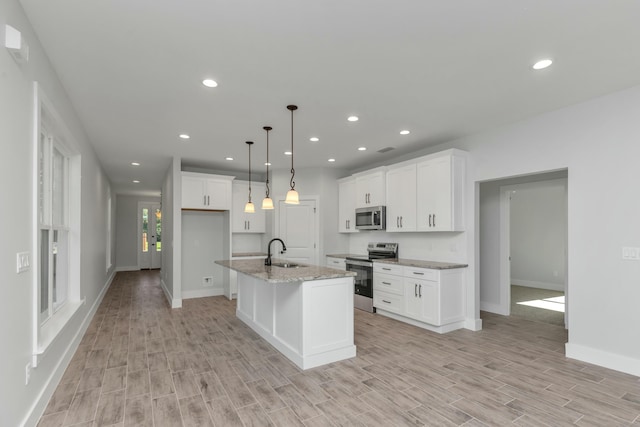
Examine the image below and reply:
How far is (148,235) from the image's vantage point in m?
11.8

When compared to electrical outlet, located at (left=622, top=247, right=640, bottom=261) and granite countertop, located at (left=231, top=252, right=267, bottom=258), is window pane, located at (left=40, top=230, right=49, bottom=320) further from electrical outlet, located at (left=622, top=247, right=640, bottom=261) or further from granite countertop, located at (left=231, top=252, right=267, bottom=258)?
electrical outlet, located at (left=622, top=247, right=640, bottom=261)

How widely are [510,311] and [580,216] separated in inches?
103

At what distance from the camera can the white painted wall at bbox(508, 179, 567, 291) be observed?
24.3ft

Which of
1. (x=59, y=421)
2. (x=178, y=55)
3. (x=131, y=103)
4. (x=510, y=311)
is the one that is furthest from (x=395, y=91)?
(x=510, y=311)

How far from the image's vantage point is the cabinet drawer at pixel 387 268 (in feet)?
16.2

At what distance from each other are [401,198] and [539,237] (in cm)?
466

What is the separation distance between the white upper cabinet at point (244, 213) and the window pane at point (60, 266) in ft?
10.5

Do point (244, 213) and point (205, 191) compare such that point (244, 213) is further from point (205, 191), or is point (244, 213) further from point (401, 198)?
point (401, 198)

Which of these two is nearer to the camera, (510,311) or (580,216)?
(580,216)

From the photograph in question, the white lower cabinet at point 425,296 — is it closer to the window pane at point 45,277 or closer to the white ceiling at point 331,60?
the white ceiling at point 331,60

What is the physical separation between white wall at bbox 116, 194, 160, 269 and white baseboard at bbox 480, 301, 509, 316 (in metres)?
11.0

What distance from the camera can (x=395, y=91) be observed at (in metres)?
3.17

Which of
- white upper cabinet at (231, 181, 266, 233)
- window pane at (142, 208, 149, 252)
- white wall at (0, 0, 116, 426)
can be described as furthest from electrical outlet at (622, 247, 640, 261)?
window pane at (142, 208, 149, 252)

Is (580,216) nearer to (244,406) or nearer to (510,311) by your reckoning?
(510,311)
